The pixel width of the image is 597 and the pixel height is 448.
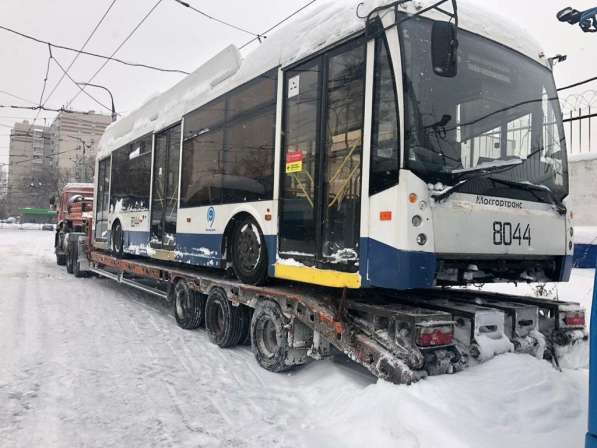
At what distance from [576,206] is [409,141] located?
36.0ft

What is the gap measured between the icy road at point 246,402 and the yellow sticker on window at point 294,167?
2062 millimetres

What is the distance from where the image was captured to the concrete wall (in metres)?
12.3

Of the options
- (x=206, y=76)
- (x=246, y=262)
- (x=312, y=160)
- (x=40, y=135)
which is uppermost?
(x=40, y=135)

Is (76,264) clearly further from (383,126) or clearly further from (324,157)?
(383,126)

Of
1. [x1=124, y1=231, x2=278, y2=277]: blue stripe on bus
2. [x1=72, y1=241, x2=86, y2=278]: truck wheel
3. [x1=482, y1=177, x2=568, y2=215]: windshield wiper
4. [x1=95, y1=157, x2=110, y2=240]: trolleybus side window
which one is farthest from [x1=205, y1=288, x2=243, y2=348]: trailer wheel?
[x1=72, y1=241, x2=86, y2=278]: truck wheel

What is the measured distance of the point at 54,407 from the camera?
14.6ft

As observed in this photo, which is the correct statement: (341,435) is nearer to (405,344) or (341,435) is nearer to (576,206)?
(405,344)

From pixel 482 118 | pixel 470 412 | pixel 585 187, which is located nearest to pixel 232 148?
pixel 482 118

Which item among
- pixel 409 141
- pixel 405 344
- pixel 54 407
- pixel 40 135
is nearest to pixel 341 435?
pixel 405 344

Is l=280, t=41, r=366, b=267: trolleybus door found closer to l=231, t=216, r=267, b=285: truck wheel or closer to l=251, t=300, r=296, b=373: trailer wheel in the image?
l=231, t=216, r=267, b=285: truck wheel

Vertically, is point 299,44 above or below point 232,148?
above

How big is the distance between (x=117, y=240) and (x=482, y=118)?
28.4 feet

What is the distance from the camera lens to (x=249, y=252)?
5875 mm

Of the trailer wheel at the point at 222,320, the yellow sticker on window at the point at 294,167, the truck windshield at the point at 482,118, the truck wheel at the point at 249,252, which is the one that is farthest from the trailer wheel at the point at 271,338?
the truck windshield at the point at 482,118
